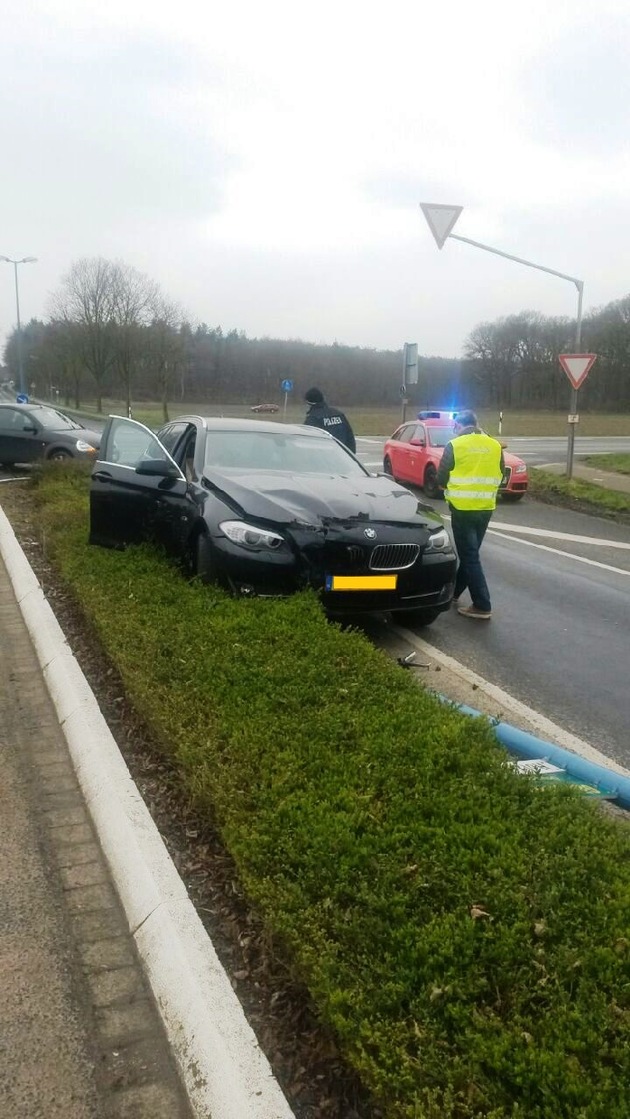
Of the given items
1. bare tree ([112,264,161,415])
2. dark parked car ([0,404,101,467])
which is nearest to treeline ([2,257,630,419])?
bare tree ([112,264,161,415])

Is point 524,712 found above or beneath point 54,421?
beneath

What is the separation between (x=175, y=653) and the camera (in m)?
4.75

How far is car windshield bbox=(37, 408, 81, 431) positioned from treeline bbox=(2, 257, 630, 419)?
96.7 feet

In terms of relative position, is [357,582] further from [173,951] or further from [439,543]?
[173,951]

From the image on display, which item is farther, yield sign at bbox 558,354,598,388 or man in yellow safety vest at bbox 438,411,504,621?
yield sign at bbox 558,354,598,388

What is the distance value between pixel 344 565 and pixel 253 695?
1649 mm

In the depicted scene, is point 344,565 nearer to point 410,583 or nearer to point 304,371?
point 410,583

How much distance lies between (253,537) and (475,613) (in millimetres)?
2356

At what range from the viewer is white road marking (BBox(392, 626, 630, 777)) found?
14.0ft

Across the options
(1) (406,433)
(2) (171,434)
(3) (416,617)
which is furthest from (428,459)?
(3) (416,617)

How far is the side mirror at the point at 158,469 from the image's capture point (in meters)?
6.64

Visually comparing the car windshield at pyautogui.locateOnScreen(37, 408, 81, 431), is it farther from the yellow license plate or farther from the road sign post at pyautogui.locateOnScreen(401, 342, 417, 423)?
the yellow license plate

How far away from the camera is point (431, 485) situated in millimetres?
15805

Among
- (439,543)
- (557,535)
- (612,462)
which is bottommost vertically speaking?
(557,535)
